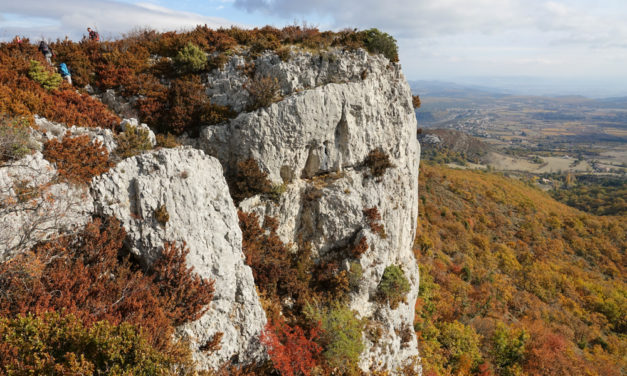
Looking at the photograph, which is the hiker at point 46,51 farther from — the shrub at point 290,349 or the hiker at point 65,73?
the shrub at point 290,349

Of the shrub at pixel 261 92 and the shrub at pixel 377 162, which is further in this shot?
the shrub at pixel 377 162

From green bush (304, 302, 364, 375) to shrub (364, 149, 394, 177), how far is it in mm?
9001

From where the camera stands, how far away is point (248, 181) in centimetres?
1458

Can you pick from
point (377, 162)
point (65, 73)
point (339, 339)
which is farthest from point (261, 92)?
point (339, 339)

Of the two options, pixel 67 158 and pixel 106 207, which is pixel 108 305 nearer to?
pixel 106 207

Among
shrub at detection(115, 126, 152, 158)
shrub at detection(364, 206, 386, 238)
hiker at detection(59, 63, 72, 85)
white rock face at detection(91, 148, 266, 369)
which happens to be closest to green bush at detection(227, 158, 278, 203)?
white rock face at detection(91, 148, 266, 369)

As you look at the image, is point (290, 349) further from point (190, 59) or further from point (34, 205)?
point (190, 59)

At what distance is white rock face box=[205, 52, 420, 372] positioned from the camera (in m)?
14.9

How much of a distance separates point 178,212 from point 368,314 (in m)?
12.4

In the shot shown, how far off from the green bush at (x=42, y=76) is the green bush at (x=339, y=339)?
54.3ft

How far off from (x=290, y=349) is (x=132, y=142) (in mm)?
11328

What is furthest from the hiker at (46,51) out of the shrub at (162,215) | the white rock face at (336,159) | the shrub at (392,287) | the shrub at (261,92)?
the shrub at (392,287)

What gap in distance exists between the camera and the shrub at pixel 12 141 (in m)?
8.40

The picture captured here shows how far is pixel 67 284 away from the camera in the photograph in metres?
7.93
